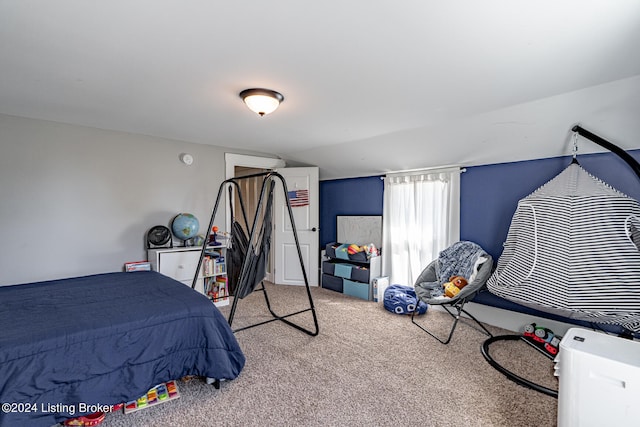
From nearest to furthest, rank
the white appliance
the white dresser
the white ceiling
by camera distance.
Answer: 1. the white appliance
2. the white ceiling
3. the white dresser

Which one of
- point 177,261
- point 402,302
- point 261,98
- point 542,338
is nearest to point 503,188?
point 542,338

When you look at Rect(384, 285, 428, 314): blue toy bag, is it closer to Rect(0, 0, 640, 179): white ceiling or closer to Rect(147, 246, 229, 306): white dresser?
Rect(0, 0, 640, 179): white ceiling

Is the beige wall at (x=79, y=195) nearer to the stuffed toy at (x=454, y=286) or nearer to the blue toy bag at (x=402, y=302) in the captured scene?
the blue toy bag at (x=402, y=302)

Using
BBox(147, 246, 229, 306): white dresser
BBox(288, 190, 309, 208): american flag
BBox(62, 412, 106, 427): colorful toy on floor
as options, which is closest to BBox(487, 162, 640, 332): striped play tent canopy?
BBox(288, 190, 309, 208): american flag

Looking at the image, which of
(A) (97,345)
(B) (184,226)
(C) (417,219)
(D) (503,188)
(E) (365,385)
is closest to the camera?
(A) (97,345)

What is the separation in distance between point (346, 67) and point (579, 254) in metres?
2.30

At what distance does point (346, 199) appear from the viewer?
16.9 ft

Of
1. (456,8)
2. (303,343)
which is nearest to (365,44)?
(456,8)

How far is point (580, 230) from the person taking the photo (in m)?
2.45

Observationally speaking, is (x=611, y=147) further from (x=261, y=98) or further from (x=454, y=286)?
(x=261, y=98)

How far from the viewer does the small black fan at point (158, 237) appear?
374 centimetres

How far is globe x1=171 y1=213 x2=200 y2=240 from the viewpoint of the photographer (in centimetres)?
384

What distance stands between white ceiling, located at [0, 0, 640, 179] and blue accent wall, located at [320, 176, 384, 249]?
1395mm

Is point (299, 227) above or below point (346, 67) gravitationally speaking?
below
